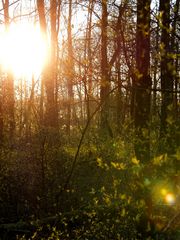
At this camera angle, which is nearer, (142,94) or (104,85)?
(104,85)

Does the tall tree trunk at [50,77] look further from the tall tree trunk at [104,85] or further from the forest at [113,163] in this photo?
the tall tree trunk at [104,85]

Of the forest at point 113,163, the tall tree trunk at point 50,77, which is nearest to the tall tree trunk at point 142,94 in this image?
the forest at point 113,163

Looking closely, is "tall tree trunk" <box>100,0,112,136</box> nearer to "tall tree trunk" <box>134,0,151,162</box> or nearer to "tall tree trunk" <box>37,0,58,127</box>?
"tall tree trunk" <box>134,0,151,162</box>

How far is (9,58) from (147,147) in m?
16.8

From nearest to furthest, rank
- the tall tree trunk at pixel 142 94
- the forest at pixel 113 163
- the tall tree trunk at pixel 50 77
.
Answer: the forest at pixel 113 163
the tall tree trunk at pixel 142 94
the tall tree trunk at pixel 50 77

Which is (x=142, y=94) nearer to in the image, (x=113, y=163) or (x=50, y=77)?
(x=113, y=163)

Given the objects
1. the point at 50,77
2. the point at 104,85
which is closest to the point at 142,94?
the point at 104,85

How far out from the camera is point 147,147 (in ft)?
17.8

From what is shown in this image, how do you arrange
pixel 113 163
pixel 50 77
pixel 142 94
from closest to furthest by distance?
pixel 113 163 < pixel 142 94 < pixel 50 77

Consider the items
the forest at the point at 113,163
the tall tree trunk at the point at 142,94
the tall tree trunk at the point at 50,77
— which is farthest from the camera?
the tall tree trunk at the point at 50,77

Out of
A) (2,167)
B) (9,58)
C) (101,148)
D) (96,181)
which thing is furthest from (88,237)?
(9,58)

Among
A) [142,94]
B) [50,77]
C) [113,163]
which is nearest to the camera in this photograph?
[113,163]

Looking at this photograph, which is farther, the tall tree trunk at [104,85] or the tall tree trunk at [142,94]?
the tall tree trunk at [142,94]

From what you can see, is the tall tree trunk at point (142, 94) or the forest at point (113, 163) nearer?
the forest at point (113, 163)
